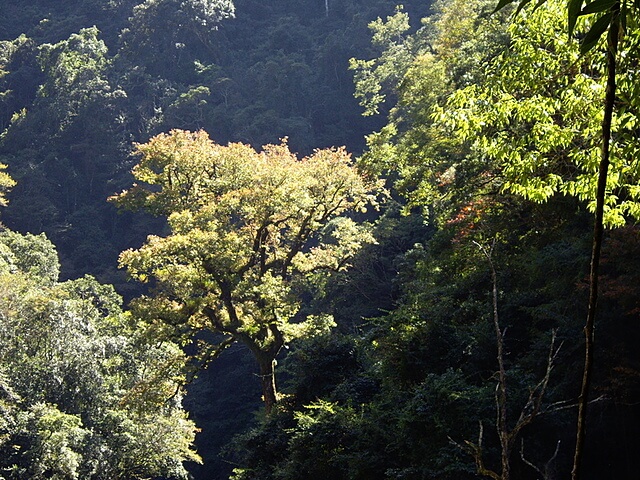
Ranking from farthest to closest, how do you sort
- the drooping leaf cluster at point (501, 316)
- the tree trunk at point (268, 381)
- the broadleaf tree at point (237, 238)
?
1. the tree trunk at point (268, 381)
2. the broadleaf tree at point (237, 238)
3. the drooping leaf cluster at point (501, 316)

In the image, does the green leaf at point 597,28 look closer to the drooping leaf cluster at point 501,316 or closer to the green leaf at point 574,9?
the green leaf at point 574,9

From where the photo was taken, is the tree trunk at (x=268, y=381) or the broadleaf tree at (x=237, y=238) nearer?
the broadleaf tree at (x=237, y=238)

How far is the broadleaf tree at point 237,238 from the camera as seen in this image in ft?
43.4

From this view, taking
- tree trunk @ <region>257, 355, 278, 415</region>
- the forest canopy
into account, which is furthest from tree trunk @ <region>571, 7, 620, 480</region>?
tree trunk @ <region>257, 355, 278, 415</region>

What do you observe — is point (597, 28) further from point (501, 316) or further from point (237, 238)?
point (237, 238)

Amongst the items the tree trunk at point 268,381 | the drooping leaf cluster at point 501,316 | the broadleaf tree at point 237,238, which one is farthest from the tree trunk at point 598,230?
the tree trunk at point 268,381

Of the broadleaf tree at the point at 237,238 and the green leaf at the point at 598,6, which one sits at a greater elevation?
the broadleaf tree at the point at 237,238

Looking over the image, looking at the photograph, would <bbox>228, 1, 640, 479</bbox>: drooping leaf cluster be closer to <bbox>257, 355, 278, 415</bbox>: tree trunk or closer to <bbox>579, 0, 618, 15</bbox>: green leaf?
<bbox>579, 0, 618, 15</bbox>: green leaf

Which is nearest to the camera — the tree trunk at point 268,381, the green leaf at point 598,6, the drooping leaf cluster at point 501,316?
the green leaf at point 598,6

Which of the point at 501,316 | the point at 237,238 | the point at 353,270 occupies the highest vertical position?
the point at 353,270

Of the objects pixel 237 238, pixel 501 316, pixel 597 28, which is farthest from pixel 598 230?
pixel 237 238

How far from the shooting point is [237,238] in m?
13.5

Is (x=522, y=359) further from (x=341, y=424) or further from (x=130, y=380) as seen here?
(x=130, y=380)

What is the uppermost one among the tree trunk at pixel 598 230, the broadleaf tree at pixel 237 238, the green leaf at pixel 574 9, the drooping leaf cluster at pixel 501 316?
the broadleaf tree at pixel 237 238
